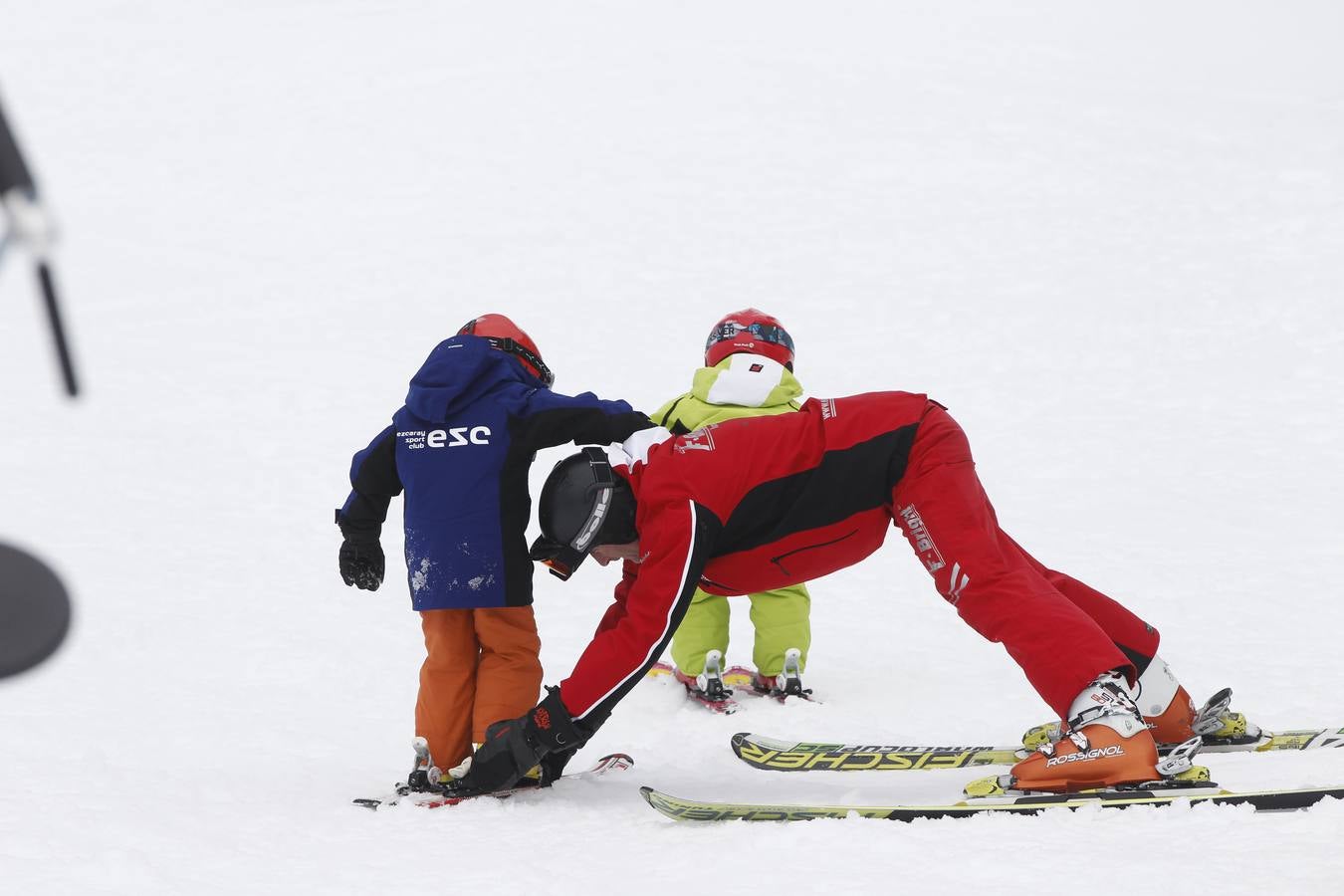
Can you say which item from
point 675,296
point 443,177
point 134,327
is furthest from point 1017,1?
point 134,327

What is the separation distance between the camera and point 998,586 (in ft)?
12.5

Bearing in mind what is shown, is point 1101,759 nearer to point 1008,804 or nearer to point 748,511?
point 1008,804

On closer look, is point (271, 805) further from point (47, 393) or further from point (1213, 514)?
point (47, 393)

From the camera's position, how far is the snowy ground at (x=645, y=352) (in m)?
3.56

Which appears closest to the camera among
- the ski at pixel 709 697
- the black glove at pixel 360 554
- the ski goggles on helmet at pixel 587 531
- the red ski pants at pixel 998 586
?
the red ski pants at pixel 998 586

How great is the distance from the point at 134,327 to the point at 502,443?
27.7 ft

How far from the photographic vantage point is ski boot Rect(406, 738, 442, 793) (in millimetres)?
4188

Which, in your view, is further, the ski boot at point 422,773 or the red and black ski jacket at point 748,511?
the ski boot at point 422,773

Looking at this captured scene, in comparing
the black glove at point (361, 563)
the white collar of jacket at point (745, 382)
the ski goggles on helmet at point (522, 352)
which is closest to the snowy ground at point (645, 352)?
the black glove at point (361, 563)

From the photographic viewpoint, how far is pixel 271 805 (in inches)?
155

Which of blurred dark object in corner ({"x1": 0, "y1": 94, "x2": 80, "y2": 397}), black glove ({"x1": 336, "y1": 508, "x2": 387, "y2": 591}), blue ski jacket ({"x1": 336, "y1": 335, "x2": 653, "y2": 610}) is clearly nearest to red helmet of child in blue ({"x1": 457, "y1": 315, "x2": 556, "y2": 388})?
blue ski jacket ({"x1": 336, "y1": 335, "x2": 653, "y2": 610})

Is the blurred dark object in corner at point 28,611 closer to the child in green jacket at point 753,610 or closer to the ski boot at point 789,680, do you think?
the child in green jacket at point 753,610

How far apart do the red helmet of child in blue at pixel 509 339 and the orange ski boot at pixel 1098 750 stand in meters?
2.09

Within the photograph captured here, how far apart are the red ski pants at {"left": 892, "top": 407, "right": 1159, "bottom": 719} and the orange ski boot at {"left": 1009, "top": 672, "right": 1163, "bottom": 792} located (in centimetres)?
5
